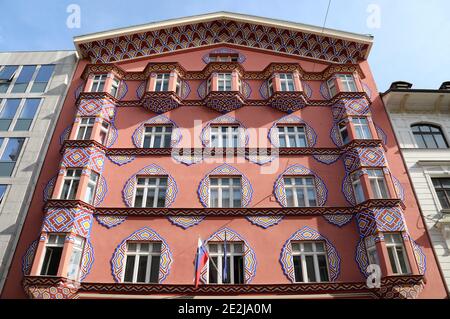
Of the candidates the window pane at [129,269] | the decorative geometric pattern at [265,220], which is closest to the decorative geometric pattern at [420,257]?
the decorative geometric pattern at [265,220]

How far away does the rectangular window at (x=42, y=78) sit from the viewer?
79.3ft

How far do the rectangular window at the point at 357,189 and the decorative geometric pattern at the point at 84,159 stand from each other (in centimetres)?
1390

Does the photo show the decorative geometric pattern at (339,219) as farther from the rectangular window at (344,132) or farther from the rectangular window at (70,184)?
the rectangular window at (70,184)

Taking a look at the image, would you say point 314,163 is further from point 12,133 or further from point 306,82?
point 12,133

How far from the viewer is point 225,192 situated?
19.7 meters

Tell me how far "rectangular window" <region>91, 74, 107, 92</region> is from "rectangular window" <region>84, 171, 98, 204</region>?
6641 mm

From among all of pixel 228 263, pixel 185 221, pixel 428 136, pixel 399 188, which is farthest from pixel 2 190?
pixel 428 136

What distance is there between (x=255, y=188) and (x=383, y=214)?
650 centimetres

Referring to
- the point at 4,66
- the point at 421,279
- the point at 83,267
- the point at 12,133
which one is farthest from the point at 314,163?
the point at 4,66

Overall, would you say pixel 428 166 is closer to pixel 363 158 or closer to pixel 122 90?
pixel 363 158

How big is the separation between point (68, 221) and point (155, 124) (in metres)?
7.87

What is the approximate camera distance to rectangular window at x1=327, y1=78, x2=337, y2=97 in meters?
23.6

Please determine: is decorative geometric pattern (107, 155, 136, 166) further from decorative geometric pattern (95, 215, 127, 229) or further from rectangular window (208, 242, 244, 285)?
rectangular window (208, 242, 244, 285)

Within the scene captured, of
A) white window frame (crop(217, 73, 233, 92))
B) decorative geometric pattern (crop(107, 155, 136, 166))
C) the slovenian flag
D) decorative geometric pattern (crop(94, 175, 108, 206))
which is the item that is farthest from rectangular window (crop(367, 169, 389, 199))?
decorative geometric pattern (crop(94, 175, 108, 206))
